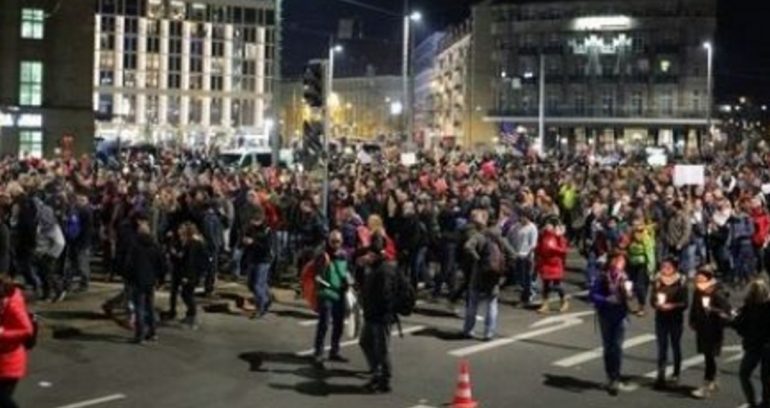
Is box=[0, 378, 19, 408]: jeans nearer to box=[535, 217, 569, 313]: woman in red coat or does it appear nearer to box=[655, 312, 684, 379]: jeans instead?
box=[655, 312, 684, 379]: jeans

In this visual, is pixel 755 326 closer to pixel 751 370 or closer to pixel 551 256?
pixel 751 370

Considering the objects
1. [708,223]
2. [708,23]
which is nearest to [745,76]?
[708,23]

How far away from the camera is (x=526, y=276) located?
748 inches

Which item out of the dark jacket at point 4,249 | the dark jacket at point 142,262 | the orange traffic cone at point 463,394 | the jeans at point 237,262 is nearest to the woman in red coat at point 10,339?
the orange traffic cone at point 463,394

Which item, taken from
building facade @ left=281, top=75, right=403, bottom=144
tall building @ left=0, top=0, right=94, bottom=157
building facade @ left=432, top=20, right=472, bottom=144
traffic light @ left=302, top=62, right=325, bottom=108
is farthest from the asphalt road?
building facade @ left=281, top=75, right=403, bottom=144

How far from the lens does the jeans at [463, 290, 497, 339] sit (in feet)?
51.3

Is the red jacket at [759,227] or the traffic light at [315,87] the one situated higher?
the traffic light at [315,87]

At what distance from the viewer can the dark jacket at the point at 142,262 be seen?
14.6m

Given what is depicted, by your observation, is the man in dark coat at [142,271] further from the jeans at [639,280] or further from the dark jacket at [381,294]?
the jeans at [639,280]

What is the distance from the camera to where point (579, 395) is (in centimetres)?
1261

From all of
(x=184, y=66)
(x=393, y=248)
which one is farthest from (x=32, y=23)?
(x=184, y=66)

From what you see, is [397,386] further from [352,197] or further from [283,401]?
[352,197]

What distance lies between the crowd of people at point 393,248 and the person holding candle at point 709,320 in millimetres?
15

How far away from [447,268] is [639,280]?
3.20m
